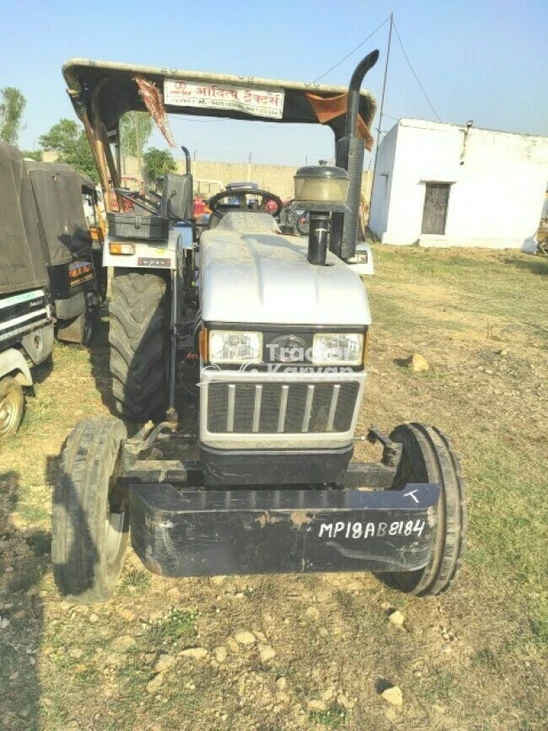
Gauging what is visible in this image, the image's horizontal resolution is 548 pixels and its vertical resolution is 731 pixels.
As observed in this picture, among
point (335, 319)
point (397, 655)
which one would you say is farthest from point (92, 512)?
point (397, 655)

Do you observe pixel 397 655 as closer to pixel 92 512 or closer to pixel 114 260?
pixel 92 512

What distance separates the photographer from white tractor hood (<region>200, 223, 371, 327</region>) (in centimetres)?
228

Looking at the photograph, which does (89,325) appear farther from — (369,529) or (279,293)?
(369,529)

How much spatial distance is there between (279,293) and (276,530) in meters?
0.94

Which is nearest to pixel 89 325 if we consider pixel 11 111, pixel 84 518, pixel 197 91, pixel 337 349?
pixel 197 91

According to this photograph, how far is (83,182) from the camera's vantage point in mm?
7414

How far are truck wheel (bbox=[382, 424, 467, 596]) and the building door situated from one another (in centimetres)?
1901

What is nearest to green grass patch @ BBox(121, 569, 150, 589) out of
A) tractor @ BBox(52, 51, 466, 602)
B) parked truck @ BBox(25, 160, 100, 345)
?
tractor @ BBox(52, 51, 466, 602)

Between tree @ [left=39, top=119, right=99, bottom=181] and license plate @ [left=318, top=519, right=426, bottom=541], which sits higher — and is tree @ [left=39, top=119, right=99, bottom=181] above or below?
above

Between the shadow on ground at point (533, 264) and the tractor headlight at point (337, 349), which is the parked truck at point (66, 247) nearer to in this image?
the tractor headlight at point (337, 349)

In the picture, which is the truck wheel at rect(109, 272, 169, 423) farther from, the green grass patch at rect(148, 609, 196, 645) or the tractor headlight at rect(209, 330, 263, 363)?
the tractor headlight at rect(209, 330, 263, 363)

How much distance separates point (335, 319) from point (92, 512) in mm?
1332

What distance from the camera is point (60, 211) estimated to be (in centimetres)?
635

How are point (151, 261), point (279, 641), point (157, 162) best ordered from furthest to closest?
point (157, 162) → point (151, 261) → point (279, 641)
